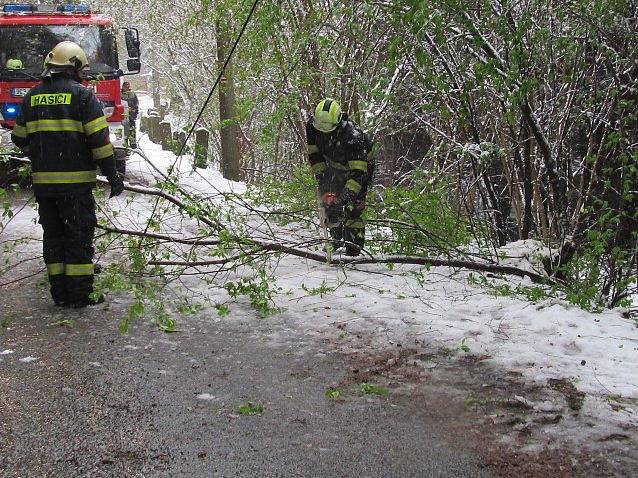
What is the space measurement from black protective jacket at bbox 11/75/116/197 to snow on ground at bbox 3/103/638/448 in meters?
1.38

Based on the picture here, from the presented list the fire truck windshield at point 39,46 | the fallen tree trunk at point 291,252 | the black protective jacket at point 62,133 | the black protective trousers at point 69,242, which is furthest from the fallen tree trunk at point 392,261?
the fire truck windshield at point 39,46

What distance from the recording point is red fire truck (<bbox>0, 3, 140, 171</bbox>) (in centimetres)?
1017

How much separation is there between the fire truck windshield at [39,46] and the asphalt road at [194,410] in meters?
6.83

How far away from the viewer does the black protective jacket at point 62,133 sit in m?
4.84

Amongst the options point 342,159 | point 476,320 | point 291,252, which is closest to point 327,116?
point 342,159

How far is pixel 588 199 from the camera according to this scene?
18.4 feet

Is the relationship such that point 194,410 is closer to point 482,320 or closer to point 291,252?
point 482,320

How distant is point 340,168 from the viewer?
707cm

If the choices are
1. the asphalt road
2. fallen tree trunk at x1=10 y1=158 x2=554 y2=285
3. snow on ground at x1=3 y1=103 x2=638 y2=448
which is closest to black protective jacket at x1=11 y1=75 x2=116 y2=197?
fallen tree trunk at x1=10 y1=158 x2=554 y2=285

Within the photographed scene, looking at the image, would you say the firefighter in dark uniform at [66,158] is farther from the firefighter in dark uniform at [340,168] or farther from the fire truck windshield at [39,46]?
the fire truck windshield at [39,46]

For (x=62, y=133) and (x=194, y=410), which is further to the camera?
(x=62, y=133)

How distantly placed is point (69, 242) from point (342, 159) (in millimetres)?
3118

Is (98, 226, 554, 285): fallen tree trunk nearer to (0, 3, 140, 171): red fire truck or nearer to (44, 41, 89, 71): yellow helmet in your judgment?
(44, 41, 89, 71): yellow helmet

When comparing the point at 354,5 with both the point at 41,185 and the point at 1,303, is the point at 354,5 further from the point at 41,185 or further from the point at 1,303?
the point at 1,303
